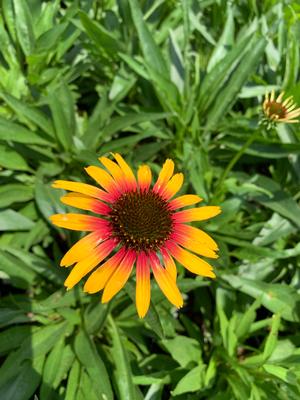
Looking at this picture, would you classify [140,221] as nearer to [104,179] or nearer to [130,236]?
[130,236]

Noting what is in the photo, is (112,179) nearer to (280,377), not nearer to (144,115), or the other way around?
(144,115)

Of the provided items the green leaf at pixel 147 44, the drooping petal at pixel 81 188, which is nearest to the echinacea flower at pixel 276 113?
the drooping petal at pixel 81 188

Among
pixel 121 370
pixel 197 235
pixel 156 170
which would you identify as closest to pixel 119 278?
pixel 197 235

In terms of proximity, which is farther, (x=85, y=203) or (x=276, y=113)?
(x=276, y=113)

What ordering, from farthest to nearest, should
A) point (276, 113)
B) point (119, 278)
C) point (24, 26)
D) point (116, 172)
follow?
point (24, 26) < point (276, 113) < point (116, 172) < point (119, 278)

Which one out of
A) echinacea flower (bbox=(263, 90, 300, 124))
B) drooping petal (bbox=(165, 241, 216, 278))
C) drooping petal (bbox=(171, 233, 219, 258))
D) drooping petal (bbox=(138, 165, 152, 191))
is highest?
echinacea flower (bbox=(263, 90, 300, 124))

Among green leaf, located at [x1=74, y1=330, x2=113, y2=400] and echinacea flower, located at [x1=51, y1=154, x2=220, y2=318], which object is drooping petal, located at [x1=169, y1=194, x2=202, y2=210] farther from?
green leaf, located at [x1=74, y1=330, x2=113, y2=400]

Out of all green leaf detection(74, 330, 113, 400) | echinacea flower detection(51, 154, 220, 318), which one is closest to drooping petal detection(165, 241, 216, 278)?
echinacea flower detection(51, 154, 220, 318)

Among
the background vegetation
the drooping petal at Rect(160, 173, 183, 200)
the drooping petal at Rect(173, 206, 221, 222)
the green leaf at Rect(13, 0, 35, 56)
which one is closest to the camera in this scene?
the drooping petal at Rect(173, 206, 221, 222)
